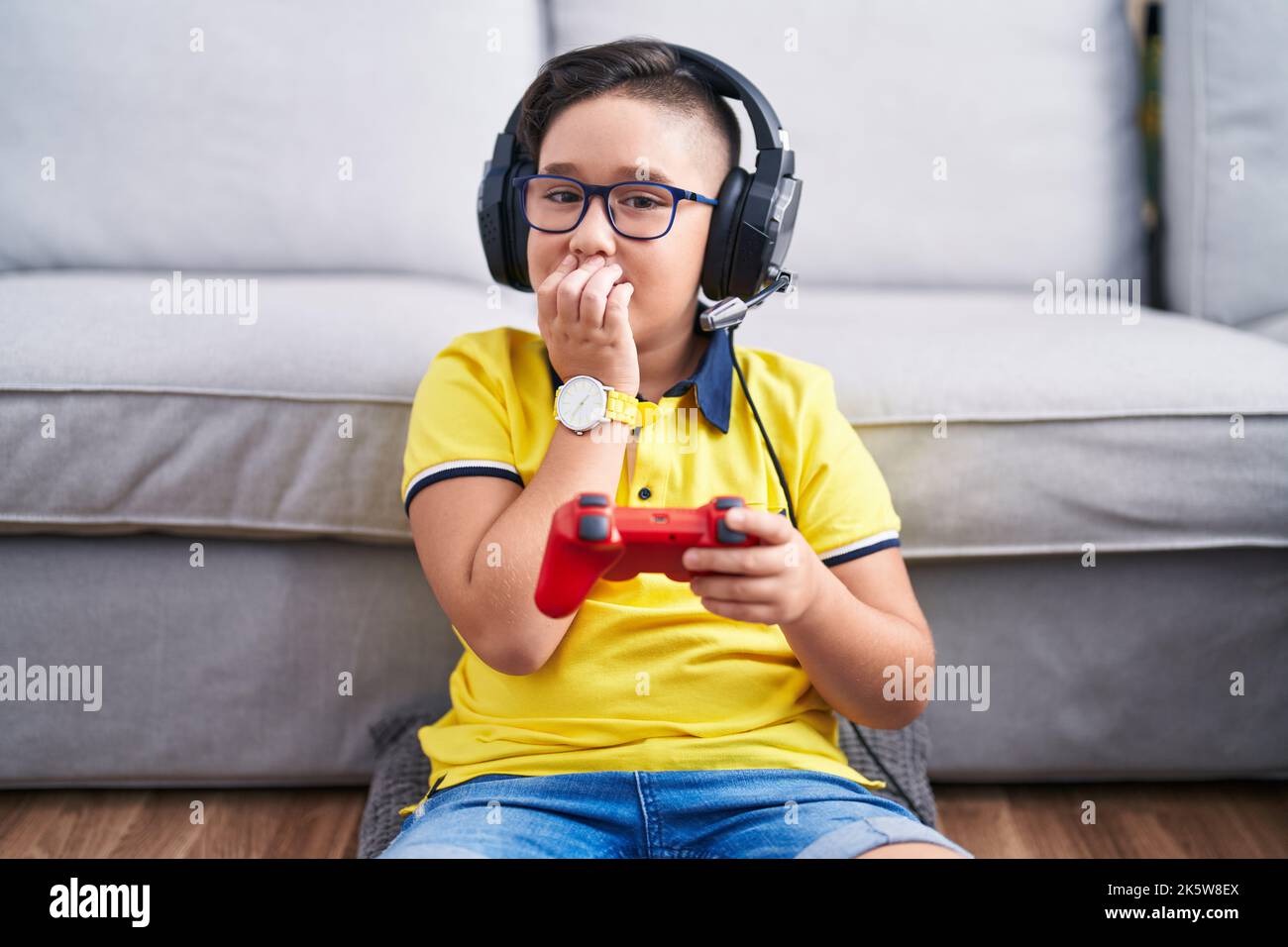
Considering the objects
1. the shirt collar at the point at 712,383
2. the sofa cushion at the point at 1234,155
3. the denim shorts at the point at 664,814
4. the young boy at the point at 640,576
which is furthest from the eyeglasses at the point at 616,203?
the sofa cushion at the point at 1234,155

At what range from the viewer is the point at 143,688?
1.10 m

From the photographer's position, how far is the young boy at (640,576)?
2.55ft

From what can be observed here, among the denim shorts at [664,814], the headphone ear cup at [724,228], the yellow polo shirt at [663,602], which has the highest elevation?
the headphone ear cup at [724,228]

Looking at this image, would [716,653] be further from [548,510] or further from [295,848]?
[295,848]

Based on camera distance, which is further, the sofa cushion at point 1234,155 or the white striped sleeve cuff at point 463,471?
the sofa cushion at point 1234,155

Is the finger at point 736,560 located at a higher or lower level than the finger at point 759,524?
lower

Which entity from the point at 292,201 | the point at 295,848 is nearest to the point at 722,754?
the point at 295,848

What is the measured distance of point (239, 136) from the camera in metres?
1.44

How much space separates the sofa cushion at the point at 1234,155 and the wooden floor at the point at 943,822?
71cm

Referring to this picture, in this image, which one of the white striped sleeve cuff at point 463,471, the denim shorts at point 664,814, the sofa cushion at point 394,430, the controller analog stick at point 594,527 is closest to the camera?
the controller analog stick at point 594,527

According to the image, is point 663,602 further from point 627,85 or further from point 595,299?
point 627,85

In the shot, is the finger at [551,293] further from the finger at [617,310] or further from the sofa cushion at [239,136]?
the sofa cushion at [239,136]

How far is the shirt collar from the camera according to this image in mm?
897

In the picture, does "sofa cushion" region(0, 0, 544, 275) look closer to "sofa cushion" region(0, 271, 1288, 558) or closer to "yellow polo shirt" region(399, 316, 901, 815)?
"sofa cushion" region(0, 271, 1288, 558)
